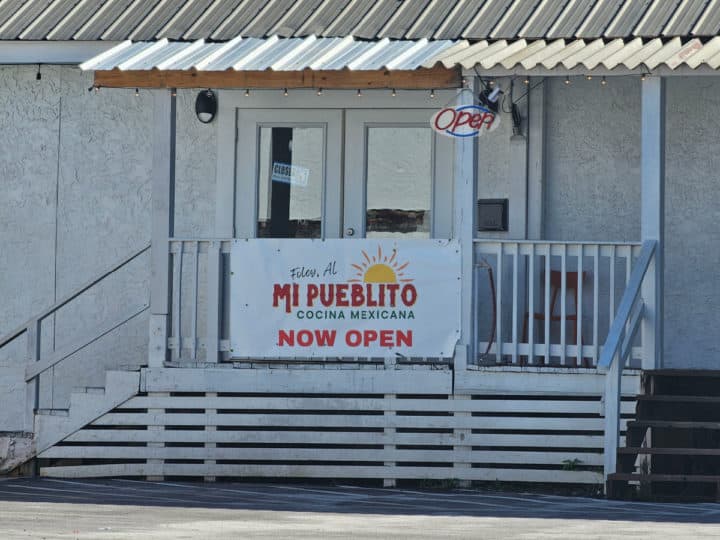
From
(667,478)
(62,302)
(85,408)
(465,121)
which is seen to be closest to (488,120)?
(465,121)

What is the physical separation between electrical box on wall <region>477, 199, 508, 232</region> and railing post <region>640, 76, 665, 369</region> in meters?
1.76

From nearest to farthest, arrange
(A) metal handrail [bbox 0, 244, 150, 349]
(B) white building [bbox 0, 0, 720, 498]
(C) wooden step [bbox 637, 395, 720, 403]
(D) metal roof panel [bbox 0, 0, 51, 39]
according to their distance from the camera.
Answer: (C) wooden step [bbox 637, 395, 720, 403]
(B) white building [bbox 0, 0, 720, 498]
(A) metal handrail [bbox 0, 244, 150, 349]
(D) metal roof panel [bbox 0, 0, 51, 39]

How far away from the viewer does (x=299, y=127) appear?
1408cm

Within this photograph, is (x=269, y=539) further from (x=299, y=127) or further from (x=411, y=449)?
(x=299, y=127)

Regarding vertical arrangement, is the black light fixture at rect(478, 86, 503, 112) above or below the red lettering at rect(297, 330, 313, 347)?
above

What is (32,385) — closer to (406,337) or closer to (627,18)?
(406,337)

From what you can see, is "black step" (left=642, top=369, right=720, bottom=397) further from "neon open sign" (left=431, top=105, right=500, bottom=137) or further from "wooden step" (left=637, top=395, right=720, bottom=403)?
"neon open sign" (left=431, top=105, right=500, bottom=137)

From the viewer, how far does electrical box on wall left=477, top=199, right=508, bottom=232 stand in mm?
13789

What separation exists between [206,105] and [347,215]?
1560 mm

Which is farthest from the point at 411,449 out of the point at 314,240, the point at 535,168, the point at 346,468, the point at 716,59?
the point at 716,59

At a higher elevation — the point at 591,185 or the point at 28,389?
the point at 591,185

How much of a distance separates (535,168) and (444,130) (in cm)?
164

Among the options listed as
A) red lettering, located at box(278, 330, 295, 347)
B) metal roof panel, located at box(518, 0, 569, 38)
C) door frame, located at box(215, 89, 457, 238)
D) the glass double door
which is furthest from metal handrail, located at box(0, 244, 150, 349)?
metal roof panel, located at box(518, 0, 569, 38)

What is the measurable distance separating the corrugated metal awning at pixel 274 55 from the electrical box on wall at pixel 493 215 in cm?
152
